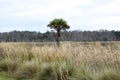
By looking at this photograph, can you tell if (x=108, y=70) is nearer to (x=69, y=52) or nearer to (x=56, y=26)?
(x=69, y=52)

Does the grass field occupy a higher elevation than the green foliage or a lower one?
lower

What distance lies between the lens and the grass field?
829 cm

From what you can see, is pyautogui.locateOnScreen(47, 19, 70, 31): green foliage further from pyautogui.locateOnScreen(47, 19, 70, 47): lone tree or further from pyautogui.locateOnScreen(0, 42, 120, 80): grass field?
pyautogui.locateOnScreen(0, 42, 120, 80): grass field

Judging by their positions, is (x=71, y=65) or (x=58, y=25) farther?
(x=58, y=25)

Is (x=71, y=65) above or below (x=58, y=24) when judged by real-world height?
below

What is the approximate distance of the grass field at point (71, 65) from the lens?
829 cm

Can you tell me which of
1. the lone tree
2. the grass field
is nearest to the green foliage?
the lone tree

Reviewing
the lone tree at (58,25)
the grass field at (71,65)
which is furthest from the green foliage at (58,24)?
the grass field at (71,65)

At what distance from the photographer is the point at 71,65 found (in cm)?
941

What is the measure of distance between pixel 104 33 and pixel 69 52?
2718 cm

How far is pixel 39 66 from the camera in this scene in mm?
10633

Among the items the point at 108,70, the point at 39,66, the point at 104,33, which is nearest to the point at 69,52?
the point at 39,66

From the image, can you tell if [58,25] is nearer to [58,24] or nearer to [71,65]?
[58,24]

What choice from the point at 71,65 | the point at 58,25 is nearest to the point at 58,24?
the point at 58,25
